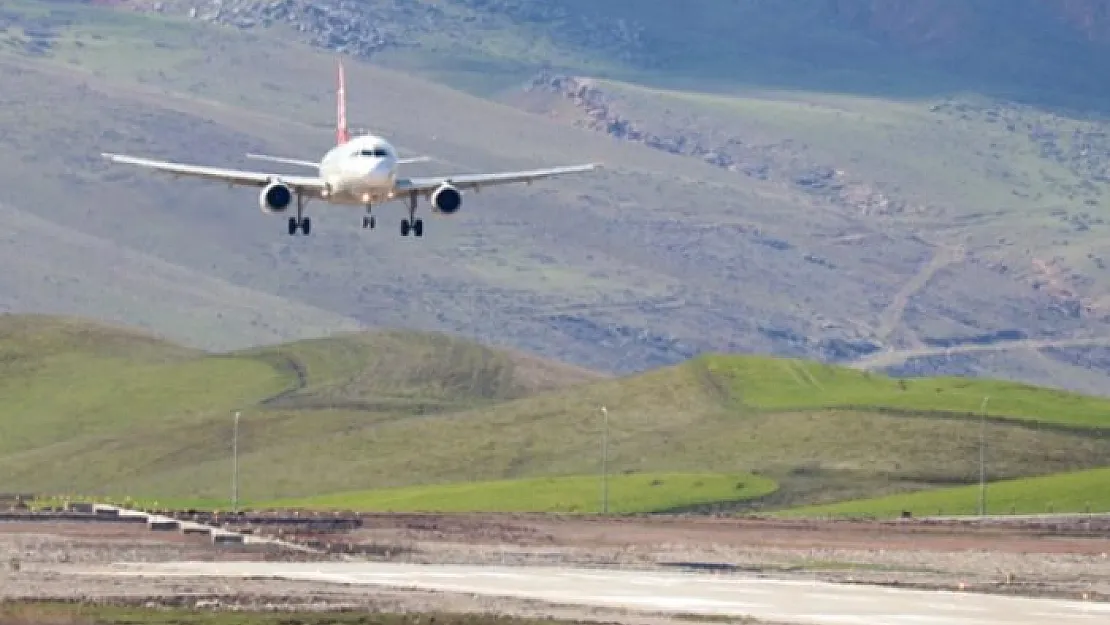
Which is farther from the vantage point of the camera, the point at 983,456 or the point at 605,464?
the point at 983,456

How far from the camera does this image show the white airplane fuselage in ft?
360

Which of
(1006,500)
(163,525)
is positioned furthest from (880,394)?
(163,525)

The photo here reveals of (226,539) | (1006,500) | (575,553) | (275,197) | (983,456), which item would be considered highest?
(275,197)

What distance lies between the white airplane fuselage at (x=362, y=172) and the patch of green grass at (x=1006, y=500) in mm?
30410

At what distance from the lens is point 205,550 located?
94.1 metres

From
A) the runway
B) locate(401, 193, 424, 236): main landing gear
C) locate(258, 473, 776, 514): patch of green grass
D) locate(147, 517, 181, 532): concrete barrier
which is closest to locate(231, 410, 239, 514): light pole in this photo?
locate(258, 473, 776, 514): patch of green grass

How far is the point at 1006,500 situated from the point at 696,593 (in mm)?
56247

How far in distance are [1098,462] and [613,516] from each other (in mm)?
42385

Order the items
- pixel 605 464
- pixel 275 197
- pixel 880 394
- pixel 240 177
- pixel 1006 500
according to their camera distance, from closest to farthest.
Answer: pixel 275 197
pixel 240 177
pixel 1006 500
pixel 605 464
pixel 880 394

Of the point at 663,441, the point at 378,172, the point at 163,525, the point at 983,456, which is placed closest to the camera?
the point at 163,525

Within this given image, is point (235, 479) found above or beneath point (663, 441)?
beneath

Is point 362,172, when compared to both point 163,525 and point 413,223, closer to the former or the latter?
point 413,223

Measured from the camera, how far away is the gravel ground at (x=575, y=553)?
77.0 metres

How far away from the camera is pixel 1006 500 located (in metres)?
136
